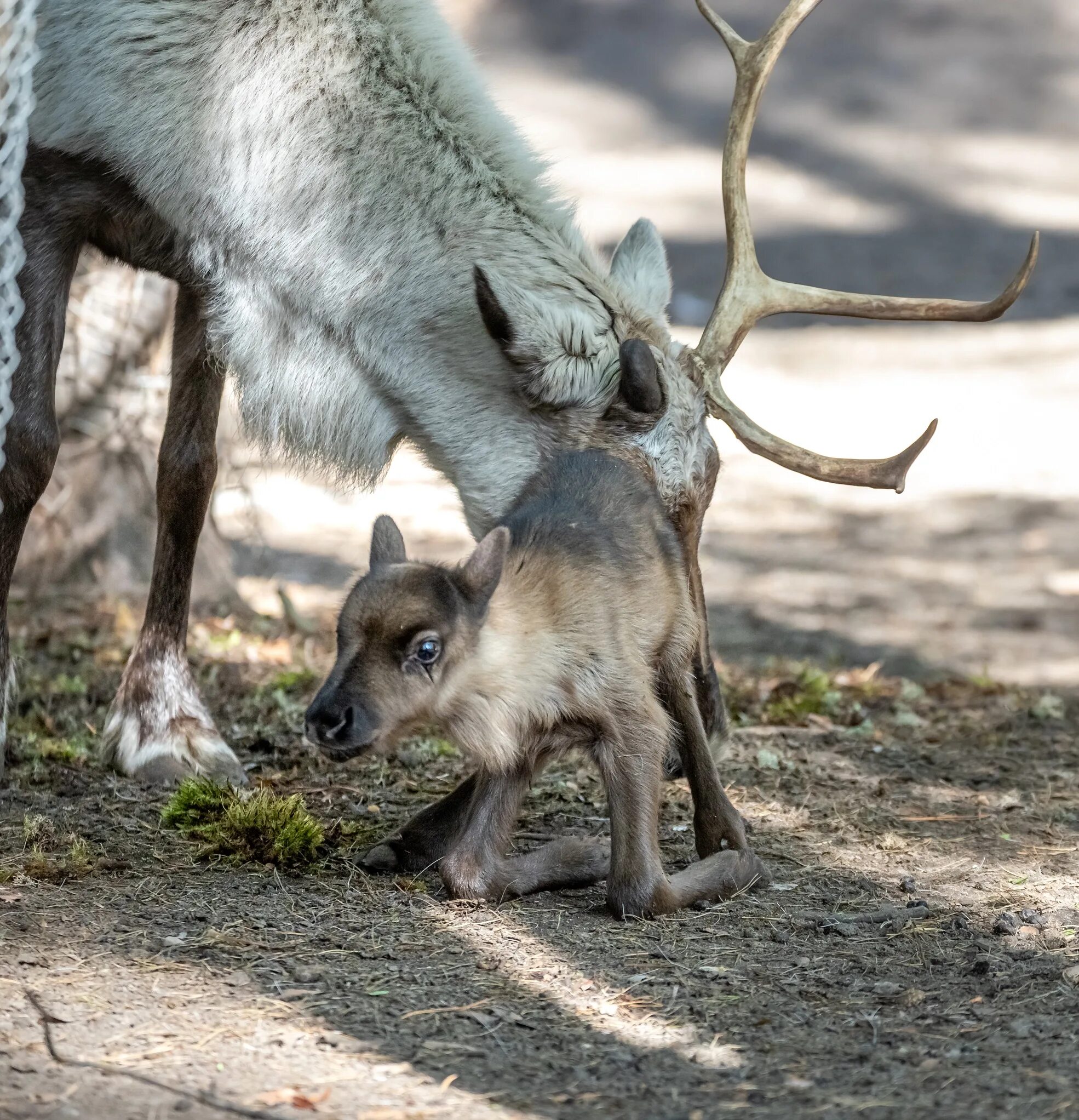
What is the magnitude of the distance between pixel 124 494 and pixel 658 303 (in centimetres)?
366

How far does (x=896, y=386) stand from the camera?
11766 mm

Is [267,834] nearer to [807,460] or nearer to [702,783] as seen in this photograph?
[702,783]

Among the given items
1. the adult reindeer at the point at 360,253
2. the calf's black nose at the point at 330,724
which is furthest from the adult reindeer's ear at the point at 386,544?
the adult reindeer at the point at 360,253

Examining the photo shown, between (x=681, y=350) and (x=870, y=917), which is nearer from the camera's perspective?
(x=870, y=917)

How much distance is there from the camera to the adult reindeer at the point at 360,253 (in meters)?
4.40

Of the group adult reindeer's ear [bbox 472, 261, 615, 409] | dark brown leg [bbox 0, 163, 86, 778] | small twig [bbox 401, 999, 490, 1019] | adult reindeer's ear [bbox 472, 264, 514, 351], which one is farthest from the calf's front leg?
dark brown leg [bbox 0, 163, 86, 778]

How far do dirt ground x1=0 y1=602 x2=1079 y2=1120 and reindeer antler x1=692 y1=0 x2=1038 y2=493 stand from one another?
1090 mm

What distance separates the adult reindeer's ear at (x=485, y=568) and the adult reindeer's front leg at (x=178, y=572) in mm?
1788

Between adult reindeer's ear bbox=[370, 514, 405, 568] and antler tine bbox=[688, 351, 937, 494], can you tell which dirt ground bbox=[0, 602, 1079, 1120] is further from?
antler tine bbox=[688, 351, 937, 494]

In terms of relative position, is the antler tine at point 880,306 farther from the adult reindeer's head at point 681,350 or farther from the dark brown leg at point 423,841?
the dark brown leg at point 423,841

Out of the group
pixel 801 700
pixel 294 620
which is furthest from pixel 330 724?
pixel 294 620

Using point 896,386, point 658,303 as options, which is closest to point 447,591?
point 658,303

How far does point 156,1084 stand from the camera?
2.80 meters

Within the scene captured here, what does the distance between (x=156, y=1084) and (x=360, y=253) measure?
251 cm
